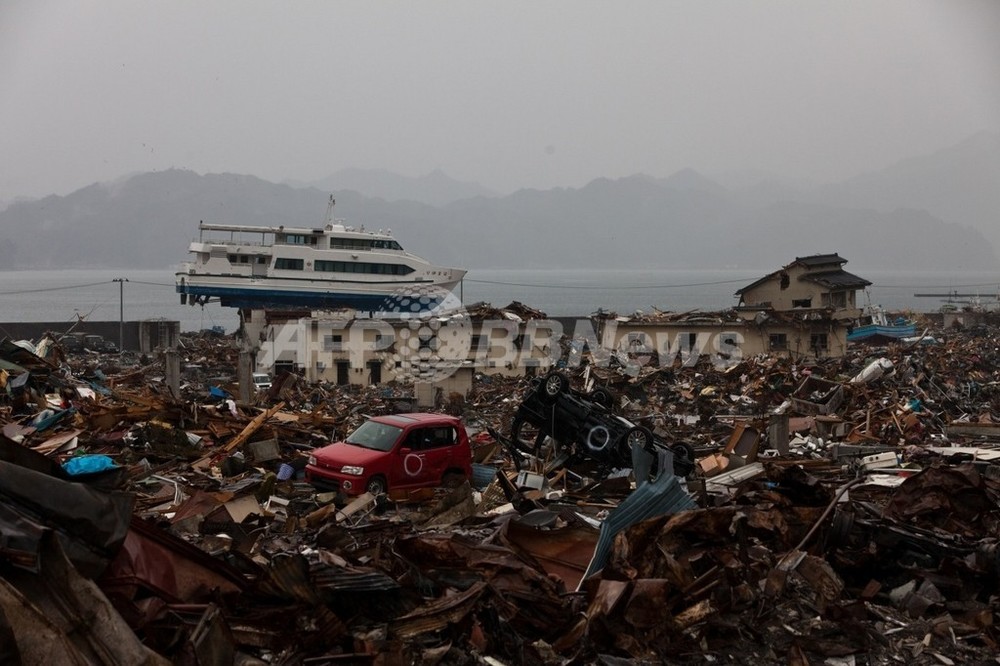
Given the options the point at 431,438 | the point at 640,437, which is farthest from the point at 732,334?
the point at 431,438

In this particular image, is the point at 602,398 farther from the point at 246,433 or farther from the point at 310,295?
the point at 310,295

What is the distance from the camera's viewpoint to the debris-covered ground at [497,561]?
5.45m

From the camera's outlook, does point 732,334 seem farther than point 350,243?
No

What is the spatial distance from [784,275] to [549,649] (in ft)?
149

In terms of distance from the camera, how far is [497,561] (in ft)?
23.8

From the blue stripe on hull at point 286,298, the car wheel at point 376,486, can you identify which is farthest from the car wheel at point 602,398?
the blue stripe on hull at point 286,298

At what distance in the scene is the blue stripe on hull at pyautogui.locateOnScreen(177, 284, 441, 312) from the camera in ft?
213

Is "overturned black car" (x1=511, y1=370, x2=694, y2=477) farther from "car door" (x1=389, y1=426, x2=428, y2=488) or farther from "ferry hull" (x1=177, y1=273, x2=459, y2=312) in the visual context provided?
"ferry hull" (x1=177, y1=273, x2=459, y2=312)

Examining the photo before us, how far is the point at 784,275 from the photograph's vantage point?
48.8 m

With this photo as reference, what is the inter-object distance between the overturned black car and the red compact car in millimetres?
1466

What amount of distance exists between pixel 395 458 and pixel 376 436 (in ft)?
2.01

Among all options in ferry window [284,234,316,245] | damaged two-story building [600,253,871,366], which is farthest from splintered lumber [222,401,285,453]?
ferry window [284,234,316,245]

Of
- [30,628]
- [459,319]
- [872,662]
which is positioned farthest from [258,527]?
[459,319]

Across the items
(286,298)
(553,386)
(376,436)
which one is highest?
(286,298)
